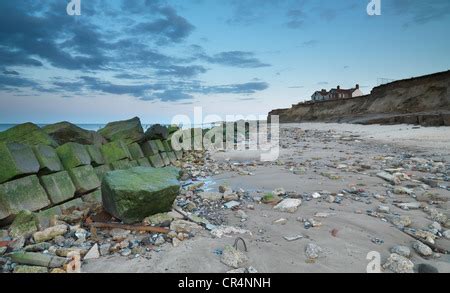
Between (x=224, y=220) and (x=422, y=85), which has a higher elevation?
(x=422, y=85)

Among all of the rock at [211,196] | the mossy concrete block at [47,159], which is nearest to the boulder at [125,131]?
the mossy concrete block at [47,159]

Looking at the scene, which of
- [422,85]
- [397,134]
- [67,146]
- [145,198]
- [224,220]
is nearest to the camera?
[145,198]

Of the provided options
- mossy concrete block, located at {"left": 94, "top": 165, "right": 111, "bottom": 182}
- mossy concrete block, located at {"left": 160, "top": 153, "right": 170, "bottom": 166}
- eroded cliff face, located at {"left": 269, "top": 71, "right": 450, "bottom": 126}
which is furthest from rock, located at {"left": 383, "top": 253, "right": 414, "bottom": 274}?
eroded cliff face, located at {"left": 269, "top": 71, "right": 450, "bottom": 126}

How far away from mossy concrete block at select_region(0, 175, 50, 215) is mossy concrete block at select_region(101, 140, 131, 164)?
227 centimetres

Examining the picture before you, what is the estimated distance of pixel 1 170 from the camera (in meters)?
3.96

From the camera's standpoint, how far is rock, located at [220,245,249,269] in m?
2.80

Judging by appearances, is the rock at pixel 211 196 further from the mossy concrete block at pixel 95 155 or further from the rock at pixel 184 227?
the mossy concrete block at pixel 95 155

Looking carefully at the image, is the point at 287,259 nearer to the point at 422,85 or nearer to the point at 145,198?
the point at 145,198

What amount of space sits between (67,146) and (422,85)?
Result: 29.2 meters

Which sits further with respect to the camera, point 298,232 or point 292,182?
point 292,182

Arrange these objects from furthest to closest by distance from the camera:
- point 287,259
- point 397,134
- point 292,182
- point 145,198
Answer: point 397,134 → point 292,182 → point 145,198 → point 287,259

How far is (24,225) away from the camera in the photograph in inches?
146

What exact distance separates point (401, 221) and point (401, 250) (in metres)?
0.92

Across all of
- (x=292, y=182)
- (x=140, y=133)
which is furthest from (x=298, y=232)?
(x=140, y=133)
